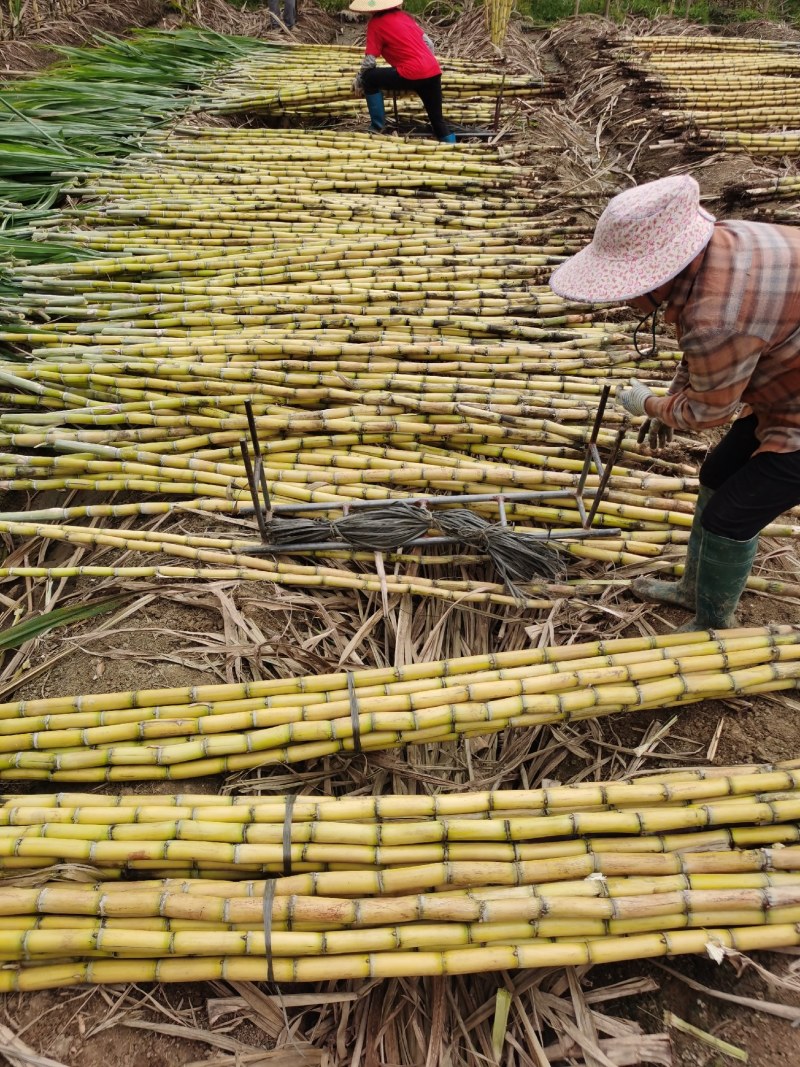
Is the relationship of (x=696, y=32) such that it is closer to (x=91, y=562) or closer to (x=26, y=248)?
(x=26, y=248)

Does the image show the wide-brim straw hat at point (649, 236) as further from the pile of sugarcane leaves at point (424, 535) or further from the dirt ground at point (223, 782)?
the dirt ground at point (223, 782)

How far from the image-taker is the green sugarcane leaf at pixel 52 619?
2.28m

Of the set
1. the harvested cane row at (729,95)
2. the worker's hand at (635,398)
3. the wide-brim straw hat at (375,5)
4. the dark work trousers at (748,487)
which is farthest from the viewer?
the harvested cane row at (729,95)

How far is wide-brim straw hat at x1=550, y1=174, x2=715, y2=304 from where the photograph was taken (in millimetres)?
1514

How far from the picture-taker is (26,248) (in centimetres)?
379

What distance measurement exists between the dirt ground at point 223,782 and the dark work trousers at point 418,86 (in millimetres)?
4844

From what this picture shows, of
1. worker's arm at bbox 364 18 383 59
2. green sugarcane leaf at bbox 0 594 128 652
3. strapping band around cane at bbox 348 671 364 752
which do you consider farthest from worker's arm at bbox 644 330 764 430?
worker's arm at bbox 364 18 383 59

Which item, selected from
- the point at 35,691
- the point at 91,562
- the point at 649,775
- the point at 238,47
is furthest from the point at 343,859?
the point at 238,47

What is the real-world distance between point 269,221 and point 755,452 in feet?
11.2

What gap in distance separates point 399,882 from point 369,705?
1.55ft

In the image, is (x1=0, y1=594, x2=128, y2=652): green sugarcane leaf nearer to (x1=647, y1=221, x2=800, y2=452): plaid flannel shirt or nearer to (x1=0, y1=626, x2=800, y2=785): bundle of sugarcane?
(x1=0, y1=626, x2=800, y2=785): bundle of sugarcane

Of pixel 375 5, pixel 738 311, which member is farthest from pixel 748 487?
pixel 375 5

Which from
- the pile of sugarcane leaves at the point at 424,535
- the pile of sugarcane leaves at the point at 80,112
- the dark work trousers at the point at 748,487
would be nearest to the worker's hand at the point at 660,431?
the dark work trousers at the point at 748,487

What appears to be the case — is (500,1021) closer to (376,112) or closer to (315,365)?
(315,365)
